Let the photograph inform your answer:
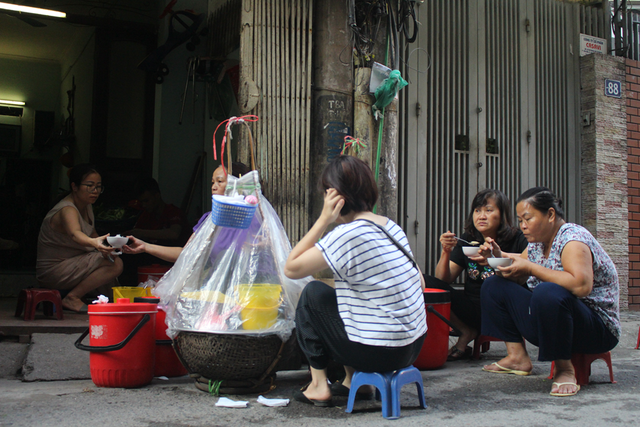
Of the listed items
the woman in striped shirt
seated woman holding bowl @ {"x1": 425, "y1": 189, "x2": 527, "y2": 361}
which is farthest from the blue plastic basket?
seated woman holding bowl @ {"x1": 425, "y1": 189, "x2": 527, "y2": 361}

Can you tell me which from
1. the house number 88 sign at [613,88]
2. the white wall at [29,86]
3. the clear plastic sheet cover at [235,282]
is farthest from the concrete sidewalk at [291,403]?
the white wall at [29,86]

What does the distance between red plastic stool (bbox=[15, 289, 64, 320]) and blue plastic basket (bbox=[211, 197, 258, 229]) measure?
2160 millimetres

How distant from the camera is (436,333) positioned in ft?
11.9

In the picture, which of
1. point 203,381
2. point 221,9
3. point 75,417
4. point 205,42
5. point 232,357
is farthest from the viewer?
point 205,42

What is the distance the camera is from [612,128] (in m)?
6.13

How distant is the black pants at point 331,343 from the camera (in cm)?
250

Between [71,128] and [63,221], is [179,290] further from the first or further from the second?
[71,128]

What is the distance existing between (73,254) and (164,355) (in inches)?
78.2

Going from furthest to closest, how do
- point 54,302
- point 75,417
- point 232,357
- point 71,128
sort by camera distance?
→ point 71,128, point 54,302, point 232,357, point 75,417

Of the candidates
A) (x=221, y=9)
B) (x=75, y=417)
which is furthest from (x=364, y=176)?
(x=221, y=9)

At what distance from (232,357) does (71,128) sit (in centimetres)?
902

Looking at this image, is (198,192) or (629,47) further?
(198,192)

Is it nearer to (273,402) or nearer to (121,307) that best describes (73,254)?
(121,307)

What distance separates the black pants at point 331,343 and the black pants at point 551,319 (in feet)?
2.54
